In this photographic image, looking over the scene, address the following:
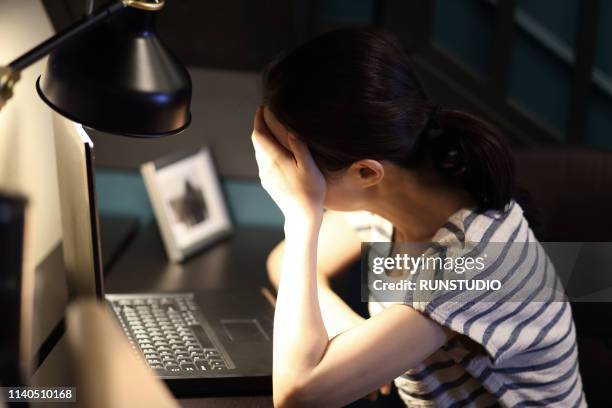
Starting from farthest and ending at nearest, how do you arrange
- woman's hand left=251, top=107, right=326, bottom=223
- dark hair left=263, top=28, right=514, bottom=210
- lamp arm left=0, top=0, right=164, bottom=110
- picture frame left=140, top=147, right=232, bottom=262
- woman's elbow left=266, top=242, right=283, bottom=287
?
1. picture frame left=140, top=147, right=232, bottom=262
2. woman's elbow left=266, top=242, right=283, bottom=287
3. woman's hand left=251, top=107, right=326, bottom=223
4. dark hair left=263, top=28, right=514, bottom=210
5. lamp arm left=0, top=0, right=164, bottom=110

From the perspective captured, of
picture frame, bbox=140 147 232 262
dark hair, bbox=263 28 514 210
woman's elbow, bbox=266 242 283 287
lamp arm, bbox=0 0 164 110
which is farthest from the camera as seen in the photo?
picture frame, bbox=140 147 232 262

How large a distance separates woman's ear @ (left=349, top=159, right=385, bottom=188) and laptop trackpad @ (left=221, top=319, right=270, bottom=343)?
319 millimetres

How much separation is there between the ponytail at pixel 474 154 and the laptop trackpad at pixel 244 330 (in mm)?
433

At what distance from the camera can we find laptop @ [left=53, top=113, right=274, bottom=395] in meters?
1.22

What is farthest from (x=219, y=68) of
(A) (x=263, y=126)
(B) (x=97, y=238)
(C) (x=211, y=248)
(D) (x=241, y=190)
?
(B) (x=97, y=238)

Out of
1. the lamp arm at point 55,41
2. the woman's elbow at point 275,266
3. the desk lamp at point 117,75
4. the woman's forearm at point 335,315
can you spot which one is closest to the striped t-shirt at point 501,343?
the woman's forearm at point 335,315

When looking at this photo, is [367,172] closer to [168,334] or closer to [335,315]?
[335,315]

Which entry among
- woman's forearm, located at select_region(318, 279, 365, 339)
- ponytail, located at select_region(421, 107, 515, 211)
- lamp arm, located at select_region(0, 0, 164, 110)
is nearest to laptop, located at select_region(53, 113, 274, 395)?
A: woman's forearm, located at select_region(318, 279, 365, 339)

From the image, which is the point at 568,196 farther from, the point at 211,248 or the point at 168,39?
the point at 168,39

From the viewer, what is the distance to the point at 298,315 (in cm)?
128

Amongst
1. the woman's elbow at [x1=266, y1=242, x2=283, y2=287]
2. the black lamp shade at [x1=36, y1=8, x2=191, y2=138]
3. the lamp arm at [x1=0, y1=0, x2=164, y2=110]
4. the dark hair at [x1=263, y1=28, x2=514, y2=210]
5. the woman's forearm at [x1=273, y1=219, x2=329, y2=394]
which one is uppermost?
the lamp arm at [x1=0, y1=0, x2=164, y2=110]

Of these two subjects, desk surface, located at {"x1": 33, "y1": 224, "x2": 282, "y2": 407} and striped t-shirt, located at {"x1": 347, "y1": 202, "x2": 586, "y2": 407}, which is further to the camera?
desk surface, located at {"x1": 33, "y1": 224, "x2": 282, "y2": 407}

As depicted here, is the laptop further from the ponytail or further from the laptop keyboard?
A: the ponytail

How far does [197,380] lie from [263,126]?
0.44 meters
